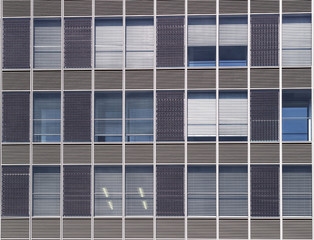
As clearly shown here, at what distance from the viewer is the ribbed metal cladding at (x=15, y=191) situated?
2262 cm

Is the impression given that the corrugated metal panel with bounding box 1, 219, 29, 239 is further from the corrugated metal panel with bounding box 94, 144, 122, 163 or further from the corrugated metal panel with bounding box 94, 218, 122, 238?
the corrugated metal panel with bounding box 94, 144, 122, 163

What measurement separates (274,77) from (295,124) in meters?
2.26

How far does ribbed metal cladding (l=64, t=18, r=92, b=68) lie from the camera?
22986mm

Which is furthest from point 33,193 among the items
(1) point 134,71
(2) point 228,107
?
(2) point 228,107

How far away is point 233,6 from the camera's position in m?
22.8

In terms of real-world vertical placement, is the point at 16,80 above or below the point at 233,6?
below

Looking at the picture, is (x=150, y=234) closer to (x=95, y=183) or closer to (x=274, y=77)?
(x=95, y=183)

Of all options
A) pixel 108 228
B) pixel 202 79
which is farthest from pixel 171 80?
pixel 108 228

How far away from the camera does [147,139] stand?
22.6 m

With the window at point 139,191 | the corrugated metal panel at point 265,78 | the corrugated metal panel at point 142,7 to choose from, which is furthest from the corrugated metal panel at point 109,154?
the corrugated metal panel at point 265,78

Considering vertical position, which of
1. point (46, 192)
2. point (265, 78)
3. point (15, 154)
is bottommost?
point (46, 192)

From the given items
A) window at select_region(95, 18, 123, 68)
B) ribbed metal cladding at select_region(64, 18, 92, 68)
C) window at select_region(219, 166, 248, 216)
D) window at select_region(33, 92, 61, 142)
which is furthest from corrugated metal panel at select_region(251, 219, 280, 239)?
ribbed metal cladding at select_region(64, 18, 92, 68)

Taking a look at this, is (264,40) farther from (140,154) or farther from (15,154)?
(15,154)

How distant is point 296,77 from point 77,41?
9.89 meters
